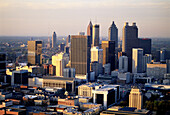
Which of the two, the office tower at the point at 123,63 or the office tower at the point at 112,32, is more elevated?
the office tower at the point at 112,32

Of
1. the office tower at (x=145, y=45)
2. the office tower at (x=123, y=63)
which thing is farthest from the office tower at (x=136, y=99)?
the office tower at (x=145, y=45)

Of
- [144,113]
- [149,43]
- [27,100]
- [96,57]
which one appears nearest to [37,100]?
[27,100]

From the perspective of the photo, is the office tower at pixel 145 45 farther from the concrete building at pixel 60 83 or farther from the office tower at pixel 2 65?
the office tower at pixel 2 65

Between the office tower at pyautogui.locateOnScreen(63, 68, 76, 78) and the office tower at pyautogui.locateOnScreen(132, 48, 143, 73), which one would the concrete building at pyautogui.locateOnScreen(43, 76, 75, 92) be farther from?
the office tower at pyautogui.locateOnScreen(132, 48, 143, 73)

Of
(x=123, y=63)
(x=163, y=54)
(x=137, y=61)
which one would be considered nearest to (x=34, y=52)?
(x=123, y=63)

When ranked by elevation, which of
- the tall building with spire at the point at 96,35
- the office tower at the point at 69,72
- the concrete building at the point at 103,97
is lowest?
the concrete building at the point at 103,97

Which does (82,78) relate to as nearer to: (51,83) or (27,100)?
(51,83)
